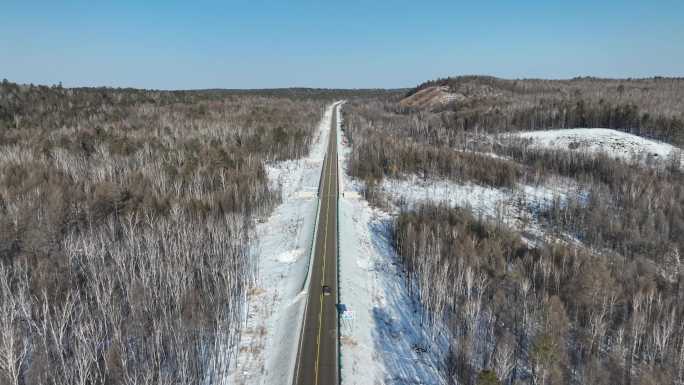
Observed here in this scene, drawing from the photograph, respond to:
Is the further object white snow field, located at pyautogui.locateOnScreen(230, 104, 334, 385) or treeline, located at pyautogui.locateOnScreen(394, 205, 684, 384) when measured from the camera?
white snow field, located at pyautogui.locateOnScreen(230, 104, 334, 385)

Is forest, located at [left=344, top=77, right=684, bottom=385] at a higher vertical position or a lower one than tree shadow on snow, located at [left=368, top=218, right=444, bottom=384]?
higher

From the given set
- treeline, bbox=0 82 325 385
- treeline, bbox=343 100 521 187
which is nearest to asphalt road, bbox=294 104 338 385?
treeline, bbox=0 82 325 385

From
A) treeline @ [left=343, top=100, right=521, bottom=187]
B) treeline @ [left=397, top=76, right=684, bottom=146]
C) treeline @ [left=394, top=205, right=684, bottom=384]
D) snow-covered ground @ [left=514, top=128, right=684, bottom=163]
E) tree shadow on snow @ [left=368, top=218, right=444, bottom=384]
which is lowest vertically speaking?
tree shadow on snow @ [left=368, top=218, right=444, bottom=384]

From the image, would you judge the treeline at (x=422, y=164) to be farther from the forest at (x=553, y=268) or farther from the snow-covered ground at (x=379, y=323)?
the snow-covered ground at (x=379, y=323)

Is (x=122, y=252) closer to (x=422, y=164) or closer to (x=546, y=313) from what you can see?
(x=546, y=313)

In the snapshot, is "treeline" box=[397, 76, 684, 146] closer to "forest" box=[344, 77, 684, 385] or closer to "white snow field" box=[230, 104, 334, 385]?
"forest" box=[344, 77, 684, 385]

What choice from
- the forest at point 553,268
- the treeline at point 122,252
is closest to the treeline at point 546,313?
the forest at point 553,268

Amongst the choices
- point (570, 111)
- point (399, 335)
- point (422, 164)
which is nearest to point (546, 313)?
point (399, 335)

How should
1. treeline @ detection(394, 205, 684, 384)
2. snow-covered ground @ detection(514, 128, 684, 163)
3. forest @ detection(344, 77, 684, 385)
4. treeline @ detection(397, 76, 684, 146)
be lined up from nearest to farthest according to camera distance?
treeline @ detection(394, 205, 684, 384), forest @ detection(344, 77, 684, 385), snow-covered ground @ detection(514, 128, 684, 163), treeline @ detection(397, 76, 684, 146)
